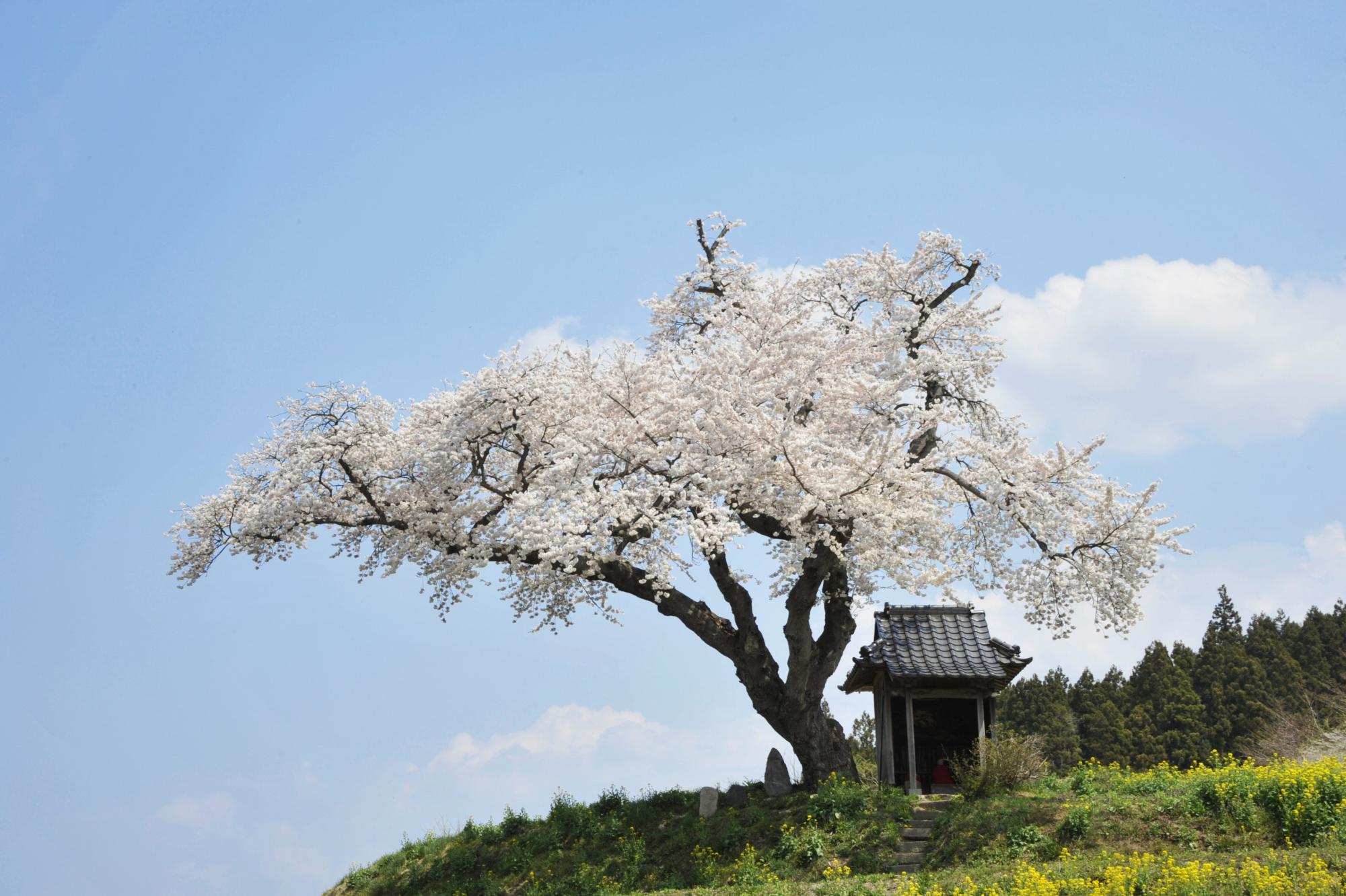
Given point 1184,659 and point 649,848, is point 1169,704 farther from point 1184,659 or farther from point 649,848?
point 649,848

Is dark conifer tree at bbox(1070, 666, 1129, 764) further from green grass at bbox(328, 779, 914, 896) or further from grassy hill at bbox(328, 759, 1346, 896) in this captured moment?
green grass at bbox(328, 779, 914, 896)

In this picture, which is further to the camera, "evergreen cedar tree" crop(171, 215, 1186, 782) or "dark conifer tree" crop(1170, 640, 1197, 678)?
"dark conifer tree" crop(1170, 640, 1197, 678)

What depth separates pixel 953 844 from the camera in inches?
645

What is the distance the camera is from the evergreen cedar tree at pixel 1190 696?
117ft

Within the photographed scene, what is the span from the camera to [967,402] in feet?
72.7

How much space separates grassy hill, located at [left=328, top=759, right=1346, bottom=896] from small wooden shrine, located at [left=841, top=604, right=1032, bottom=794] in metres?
2.04

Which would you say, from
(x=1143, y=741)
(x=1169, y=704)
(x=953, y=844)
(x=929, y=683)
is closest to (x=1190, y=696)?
(x=1169, y=704)

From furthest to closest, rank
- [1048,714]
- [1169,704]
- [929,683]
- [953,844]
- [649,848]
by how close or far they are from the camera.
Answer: [1048,714] < [1169,704] < [929,683] < [649,848] < [953,844]

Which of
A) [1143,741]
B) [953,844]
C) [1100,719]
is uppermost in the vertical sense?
[1100,719]

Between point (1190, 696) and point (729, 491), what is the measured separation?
25970 millimetres

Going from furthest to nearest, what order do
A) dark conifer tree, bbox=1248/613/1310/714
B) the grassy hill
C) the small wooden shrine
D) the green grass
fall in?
dark conifer tree, bbox=1248/613/1310/714
the small wooden shrine
the green grass
the grassy hill

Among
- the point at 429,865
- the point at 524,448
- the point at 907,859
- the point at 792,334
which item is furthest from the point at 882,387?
the point at 429,865

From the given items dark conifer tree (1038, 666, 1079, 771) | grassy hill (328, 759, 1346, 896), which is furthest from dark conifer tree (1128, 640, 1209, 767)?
grassy hill (328, 759, 1346, 896)

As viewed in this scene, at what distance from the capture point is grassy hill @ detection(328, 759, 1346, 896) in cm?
1339
